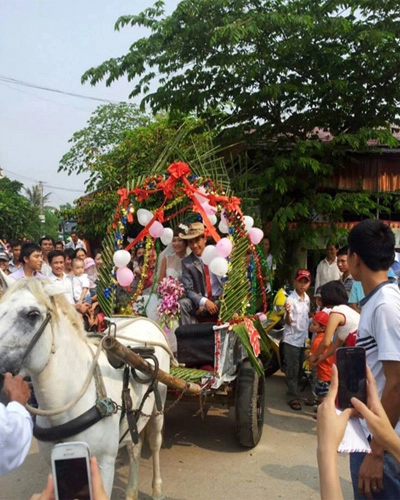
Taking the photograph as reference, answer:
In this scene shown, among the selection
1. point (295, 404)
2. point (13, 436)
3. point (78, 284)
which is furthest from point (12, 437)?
point (78, 284)

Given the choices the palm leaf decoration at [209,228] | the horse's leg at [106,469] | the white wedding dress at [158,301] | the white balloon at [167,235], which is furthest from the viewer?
the white balloon at [167,235]

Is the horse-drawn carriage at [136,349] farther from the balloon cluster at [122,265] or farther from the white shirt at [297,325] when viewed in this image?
the white shirt at [297,325]

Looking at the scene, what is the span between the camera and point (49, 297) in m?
2.84

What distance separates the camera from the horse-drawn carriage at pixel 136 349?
2.76 m

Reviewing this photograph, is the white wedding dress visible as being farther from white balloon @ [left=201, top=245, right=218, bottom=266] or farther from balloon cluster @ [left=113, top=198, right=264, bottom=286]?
white balloon @ [left=201, top=245, right=218, bottom=266]

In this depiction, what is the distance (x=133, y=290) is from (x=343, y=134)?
4.76 m

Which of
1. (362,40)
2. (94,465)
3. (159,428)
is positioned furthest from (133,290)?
(362,40)

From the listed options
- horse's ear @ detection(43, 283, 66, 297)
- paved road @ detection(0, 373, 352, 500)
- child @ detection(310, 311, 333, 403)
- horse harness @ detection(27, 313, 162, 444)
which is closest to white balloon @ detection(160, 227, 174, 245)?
child @ detection(310, 311, 333, 403)

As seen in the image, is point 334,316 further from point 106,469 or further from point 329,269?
point 329,269

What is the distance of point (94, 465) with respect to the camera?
1.23 m

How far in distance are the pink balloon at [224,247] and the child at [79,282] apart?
256cm

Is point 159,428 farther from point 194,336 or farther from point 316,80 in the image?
point 316,80

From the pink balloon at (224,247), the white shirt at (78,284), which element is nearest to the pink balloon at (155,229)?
the pink balloon at (224,247)

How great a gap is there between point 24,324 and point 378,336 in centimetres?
174
